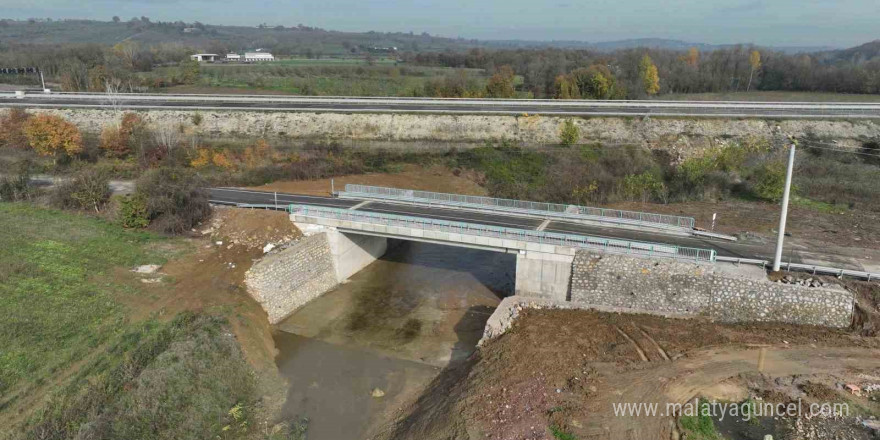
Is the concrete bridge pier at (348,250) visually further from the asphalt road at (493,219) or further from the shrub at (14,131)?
the shrub at (14,131)

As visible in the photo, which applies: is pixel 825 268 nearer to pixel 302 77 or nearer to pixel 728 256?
pixel 728 256

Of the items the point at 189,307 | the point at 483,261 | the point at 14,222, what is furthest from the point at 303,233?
the point at 14,222

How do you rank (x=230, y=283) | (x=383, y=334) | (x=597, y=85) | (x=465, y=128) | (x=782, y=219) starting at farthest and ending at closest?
(x=597, y=85) → (x=465, y=128) → (x=230, y=283) → (x=383, y=334) → (x=782, y=219)

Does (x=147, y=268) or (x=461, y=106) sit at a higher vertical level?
(x=461, y=106)

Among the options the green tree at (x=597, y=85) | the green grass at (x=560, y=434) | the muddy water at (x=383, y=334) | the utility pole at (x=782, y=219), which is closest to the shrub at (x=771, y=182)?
the utility pole at (x=782, y=219)

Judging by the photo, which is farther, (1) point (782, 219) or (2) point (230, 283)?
(2) point (230, 283)

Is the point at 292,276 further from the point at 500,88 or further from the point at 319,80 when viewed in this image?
the point at 319,80

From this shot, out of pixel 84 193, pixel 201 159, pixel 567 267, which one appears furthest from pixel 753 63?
pixel 84 193

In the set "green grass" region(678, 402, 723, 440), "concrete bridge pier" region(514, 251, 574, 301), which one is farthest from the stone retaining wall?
"green grass" region(678, 402, 723, 440)

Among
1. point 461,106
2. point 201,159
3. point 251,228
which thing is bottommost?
point 251,228
